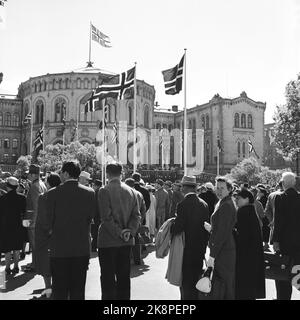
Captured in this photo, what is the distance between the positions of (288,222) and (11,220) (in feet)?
18.8

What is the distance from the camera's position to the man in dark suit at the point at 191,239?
5.84 meters

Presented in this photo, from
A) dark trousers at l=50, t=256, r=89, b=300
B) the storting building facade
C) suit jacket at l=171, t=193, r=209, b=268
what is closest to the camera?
dark trousers at l=50, t=256, r=89, b=300

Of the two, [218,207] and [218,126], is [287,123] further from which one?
[218,126]

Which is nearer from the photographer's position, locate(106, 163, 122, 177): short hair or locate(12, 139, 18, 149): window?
locate(106, 163, 122, 177): short hair

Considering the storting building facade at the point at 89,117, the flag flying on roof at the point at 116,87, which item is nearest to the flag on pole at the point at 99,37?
the flag flying on roof at the point at 116,87

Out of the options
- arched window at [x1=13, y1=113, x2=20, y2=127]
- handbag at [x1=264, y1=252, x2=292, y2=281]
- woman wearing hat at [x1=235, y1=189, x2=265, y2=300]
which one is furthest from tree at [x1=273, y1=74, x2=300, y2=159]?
arched window at [x1=13, y1=113, x2=20, y2=127]

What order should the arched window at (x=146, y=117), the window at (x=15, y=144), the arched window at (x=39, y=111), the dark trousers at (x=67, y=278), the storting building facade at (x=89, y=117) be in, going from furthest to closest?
the window at (x=15, y=144) → the arched window at (x=146, y=117) → the arched window at (x=39, y=111) → the storting building facade at (x=89, y=117) → the dark trousers at (x=67, y=278)

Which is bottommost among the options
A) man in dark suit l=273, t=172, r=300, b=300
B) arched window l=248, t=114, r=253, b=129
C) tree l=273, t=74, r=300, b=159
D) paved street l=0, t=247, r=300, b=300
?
paved street l=0, t=247, r=300, b=300

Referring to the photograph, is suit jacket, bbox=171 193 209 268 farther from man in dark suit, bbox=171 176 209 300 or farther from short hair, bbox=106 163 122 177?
short hair, bbox=106 163 122 177

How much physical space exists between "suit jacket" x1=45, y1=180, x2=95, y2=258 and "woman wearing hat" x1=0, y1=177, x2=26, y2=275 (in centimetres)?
404

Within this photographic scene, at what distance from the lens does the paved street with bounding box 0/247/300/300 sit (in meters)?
7.15

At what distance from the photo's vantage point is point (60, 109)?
58344mm

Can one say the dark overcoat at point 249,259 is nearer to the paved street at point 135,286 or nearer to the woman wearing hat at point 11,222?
the paved street at point 135,286
